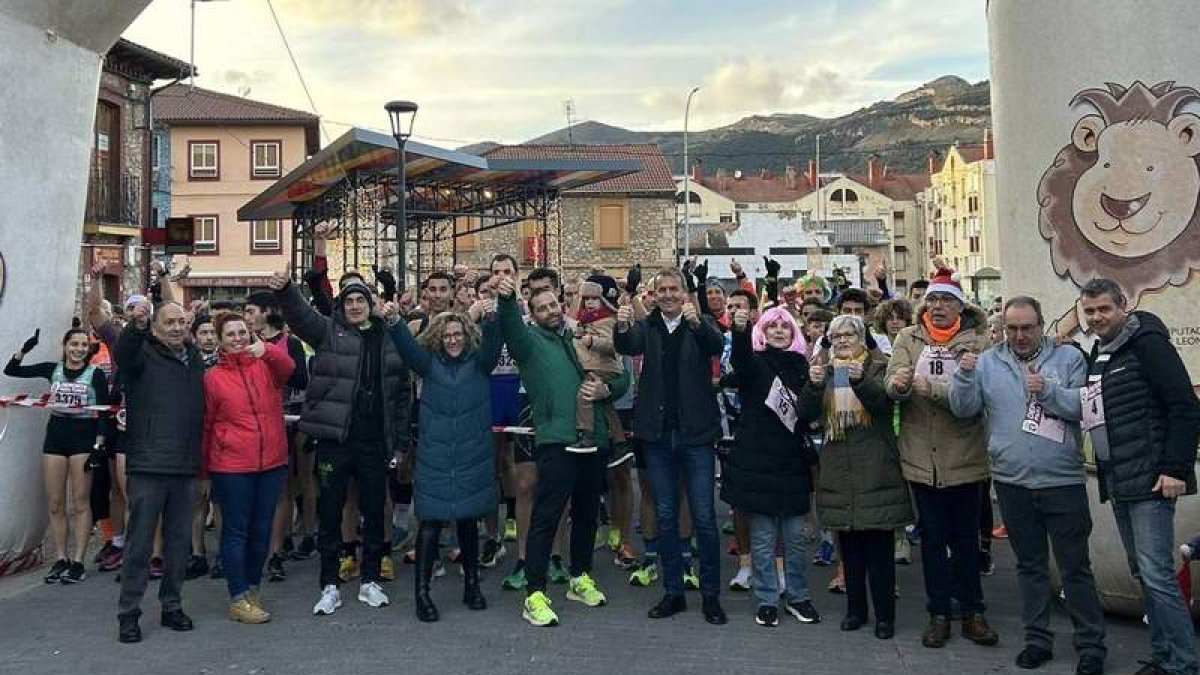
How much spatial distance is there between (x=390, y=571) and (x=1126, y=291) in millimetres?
5016

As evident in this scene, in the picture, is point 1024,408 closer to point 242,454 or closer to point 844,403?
point 844,403

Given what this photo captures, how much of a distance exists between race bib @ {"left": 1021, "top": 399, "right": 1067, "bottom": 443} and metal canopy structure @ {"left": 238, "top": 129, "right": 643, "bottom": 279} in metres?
12.4

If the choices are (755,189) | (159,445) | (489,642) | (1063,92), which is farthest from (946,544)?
(755,189)

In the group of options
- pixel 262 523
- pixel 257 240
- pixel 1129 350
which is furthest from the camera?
pixel 257 240

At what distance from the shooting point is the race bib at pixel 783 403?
5.78 meters

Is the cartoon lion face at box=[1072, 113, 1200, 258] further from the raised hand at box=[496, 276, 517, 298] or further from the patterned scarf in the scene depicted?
the raised hand at box=[496, 276, 517, 298]

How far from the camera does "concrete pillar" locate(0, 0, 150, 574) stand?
6957 millimetres

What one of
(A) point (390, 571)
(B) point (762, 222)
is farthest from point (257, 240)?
(A) point (390, 571)

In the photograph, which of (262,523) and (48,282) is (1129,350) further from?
(48,282)

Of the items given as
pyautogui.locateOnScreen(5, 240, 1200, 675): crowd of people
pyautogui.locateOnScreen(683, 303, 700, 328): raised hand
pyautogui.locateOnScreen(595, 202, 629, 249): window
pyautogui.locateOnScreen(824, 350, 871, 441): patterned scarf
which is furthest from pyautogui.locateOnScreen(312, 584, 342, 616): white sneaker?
pyautogui.locateOnScreen(595, 202, 629, 249): window

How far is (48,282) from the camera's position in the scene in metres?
7.27

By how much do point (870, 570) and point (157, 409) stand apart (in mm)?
4215

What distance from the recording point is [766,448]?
19.2 feet

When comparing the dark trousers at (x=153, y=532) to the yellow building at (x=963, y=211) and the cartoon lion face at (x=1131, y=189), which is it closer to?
the cartoon lion face at (x=1131, y=189)
